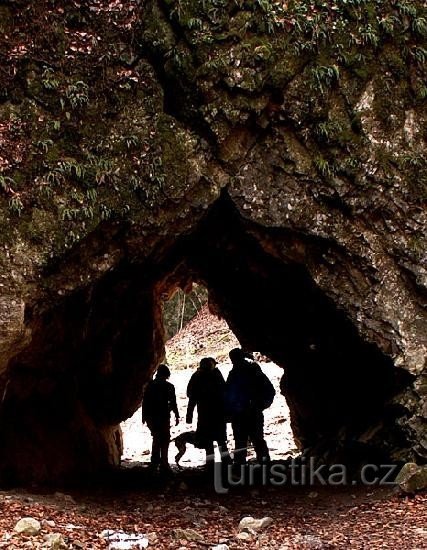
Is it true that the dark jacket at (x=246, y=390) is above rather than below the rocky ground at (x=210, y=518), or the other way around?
above

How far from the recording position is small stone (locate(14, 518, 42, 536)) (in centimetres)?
579

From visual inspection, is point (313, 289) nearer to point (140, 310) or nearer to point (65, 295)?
Result: point (65, 295)

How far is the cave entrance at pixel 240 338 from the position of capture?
9453 mm

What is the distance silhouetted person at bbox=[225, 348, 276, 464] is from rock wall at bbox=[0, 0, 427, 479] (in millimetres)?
2360

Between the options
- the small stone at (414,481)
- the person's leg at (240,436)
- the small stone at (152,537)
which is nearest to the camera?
the small stone at (152,537)

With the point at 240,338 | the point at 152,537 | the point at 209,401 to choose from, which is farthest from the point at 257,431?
the point at 152,537

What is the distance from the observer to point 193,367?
28141 mm

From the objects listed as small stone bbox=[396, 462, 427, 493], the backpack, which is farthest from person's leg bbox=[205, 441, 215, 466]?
small stone bbox=[396, 462, 427, 493]

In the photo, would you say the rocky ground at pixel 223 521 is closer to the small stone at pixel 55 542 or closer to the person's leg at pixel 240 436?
the small stone at pixel 55 542

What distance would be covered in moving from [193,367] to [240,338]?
13.1 meters

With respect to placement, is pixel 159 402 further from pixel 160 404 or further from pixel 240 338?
pixel 240 338

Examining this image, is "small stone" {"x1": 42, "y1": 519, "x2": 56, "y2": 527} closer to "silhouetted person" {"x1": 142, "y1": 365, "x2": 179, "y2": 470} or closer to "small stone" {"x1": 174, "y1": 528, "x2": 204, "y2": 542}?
"small stone" {"x1": 174, "y1": 528, "x2": 204, "y2": 542}

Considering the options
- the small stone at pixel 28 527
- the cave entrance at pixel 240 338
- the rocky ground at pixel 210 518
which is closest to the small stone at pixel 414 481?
the rocky ground at pixel 210 518

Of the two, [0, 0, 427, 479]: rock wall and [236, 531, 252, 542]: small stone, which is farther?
[0, 0, 427, 479]: rock wall
